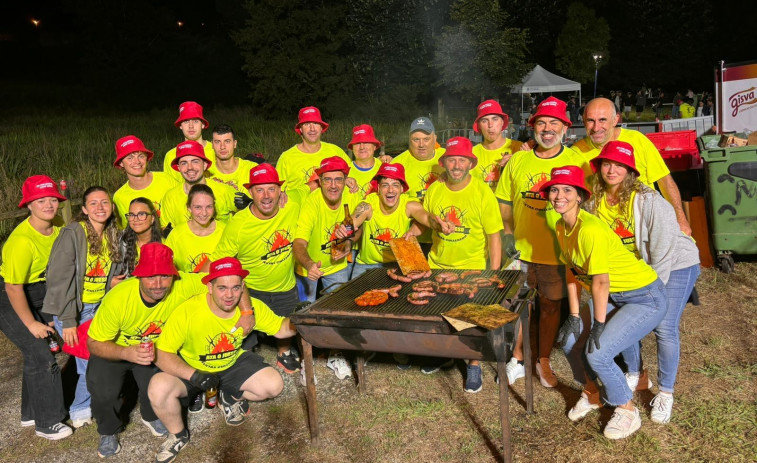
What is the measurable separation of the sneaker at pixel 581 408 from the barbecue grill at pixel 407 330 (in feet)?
3.08

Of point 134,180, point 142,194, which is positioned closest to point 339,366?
point 142,194

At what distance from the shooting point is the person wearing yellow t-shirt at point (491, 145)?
593 centimetres

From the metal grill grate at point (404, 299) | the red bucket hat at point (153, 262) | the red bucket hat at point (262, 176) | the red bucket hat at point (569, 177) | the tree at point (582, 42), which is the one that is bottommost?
the metal grill grate at point (404, 299)

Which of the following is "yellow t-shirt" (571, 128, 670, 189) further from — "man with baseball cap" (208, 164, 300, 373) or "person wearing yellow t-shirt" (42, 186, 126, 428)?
"person wearing yellow t-shirt" (42, 186, 126, 428)

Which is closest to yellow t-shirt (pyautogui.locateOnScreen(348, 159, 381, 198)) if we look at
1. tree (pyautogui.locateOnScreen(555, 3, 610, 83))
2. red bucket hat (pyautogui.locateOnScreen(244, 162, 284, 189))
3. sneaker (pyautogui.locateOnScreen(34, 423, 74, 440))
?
red bucket hat (pyautogui.locateOnScreen(244, 162, 284, 189))

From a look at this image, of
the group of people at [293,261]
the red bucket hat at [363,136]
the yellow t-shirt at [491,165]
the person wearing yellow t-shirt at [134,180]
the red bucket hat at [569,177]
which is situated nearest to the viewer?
the red bucket hat at [569,177]

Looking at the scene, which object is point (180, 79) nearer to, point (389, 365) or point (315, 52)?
point (315, 52)

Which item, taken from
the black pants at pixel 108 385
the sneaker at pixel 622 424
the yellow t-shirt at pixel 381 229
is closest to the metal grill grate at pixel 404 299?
the yellow t-shirt at pixel 381 229

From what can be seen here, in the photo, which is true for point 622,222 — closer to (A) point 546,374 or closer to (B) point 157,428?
(A) point 546,374

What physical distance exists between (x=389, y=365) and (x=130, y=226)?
2.77 metres

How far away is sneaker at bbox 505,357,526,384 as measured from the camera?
5285 mm

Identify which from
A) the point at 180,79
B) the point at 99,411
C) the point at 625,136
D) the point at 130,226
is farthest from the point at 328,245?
the point at 180,79

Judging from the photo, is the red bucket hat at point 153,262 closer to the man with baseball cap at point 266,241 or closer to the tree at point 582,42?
the man with baseball cap at point 266,241

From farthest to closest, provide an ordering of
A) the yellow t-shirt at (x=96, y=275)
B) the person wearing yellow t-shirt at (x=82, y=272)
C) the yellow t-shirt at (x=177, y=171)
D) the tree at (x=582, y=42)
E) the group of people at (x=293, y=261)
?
the tree at (x=582, y=42) < the yellow t-shirt at (x=177, y=171) < the yellow t-shirt at (x=96, y=275) < the person wearing yellow t-shirt at (x=82, y=272) < the group of people at (x=293, y=261)
